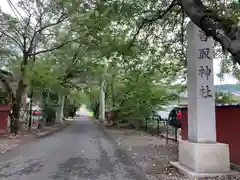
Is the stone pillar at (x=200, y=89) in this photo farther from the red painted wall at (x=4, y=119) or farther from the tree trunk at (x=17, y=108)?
the red painted wall at (x=4, y=119)

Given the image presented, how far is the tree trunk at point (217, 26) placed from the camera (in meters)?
4.71

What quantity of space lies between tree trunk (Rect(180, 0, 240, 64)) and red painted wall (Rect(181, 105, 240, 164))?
3416mm

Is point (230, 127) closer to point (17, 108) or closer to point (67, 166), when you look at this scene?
point (67, 166)

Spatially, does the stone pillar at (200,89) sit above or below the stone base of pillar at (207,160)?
above

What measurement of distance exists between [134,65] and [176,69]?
1755 mm

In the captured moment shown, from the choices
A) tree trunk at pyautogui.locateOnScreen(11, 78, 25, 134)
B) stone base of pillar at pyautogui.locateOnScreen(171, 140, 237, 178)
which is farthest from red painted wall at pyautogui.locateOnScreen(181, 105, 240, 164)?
tree trunk at pyautogui.locateOnScreen(11, 78, 25, 134)

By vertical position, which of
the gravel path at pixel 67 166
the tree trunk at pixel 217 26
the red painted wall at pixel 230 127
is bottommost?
the gravel path at pixel 67 166

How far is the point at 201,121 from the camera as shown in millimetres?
7227

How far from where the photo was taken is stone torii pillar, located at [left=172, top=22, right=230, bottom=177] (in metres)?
6.88

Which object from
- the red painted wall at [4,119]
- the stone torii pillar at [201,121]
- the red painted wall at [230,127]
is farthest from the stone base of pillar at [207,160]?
the red painted wall at [4,119]

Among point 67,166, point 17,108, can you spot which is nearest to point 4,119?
point 17,108

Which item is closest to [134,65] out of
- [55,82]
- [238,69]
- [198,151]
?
[238,69]

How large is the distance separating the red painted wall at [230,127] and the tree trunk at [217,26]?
3.42m

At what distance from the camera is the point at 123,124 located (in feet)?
88.8
